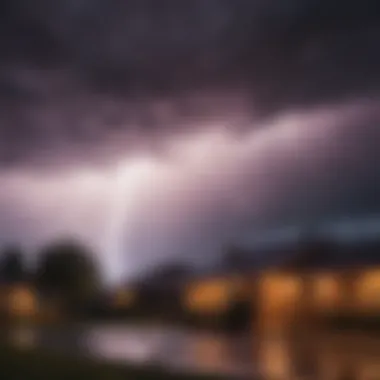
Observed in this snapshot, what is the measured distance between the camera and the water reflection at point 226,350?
7449 millimetres

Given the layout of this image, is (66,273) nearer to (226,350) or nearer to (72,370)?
(72,370)

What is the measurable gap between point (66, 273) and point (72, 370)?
2.91 feet

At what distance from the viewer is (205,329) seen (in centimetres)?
1364

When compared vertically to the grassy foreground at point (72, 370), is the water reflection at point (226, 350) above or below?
above

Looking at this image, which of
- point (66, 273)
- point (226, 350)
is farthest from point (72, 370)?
point (226, 350)

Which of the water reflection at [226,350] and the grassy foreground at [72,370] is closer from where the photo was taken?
the grassy foreground at [72,370]

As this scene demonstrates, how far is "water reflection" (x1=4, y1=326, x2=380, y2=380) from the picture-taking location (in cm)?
745

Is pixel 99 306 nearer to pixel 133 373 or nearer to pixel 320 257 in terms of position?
pixel 133 373

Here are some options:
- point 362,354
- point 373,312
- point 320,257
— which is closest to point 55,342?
point 362,354

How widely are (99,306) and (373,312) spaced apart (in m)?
6.41

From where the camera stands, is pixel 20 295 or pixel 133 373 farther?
pixel 20 295

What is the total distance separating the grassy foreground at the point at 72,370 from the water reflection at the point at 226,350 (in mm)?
668

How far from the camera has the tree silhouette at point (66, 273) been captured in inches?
267

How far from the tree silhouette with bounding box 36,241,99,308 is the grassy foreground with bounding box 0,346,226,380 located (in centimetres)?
67
